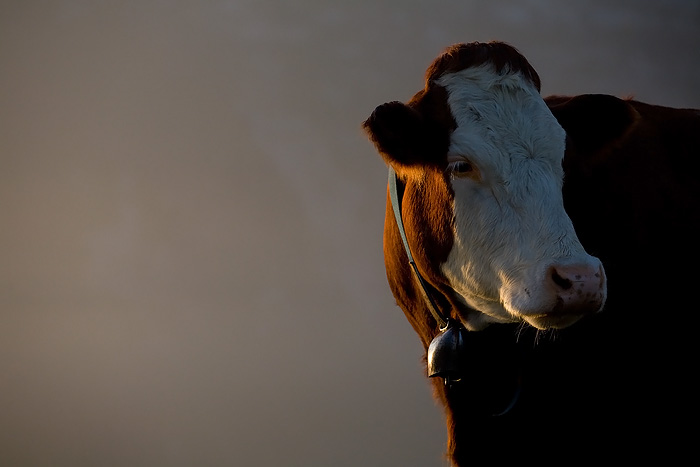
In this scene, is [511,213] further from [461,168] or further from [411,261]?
[411,261]

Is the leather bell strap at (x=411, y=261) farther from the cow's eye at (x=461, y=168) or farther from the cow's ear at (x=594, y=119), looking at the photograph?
the cow's ear at (x=594, y=119)

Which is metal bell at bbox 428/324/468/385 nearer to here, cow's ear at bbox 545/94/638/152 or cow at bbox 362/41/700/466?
cow at bbox 362/41/700/466

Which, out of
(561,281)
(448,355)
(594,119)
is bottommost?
(448,355)

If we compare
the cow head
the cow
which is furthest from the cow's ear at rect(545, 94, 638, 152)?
the cow head

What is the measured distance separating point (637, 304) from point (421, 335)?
727 millimetres

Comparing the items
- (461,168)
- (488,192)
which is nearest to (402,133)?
(461,168)

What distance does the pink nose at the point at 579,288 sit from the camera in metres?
1.75

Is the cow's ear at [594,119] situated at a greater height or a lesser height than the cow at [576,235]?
greater

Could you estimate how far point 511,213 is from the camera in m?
1.95

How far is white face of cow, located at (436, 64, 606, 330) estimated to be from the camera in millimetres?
1806

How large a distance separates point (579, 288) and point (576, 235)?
337mm

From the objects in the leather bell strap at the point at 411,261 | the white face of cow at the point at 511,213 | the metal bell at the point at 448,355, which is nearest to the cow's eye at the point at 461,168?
the white face of cow at the point at 511,213

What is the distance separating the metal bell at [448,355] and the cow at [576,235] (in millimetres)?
13

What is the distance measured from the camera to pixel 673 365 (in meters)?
2.29
